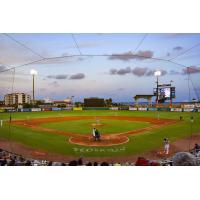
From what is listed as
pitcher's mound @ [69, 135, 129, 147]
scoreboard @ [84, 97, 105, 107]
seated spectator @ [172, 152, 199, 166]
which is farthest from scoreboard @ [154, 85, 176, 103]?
seated spectator @ [172, 152, 199, 166]

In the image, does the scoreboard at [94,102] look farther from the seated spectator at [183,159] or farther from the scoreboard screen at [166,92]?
the seated spectator at [183,159]

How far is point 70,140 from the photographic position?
10508 mm

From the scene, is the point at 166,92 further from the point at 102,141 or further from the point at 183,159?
the point at 183,159

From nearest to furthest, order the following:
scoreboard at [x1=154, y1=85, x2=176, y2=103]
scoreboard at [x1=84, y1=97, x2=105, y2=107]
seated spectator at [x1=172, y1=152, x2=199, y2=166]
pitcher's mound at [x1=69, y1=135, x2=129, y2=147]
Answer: seated spectator at [x1=172, y1=152, x2=199, y2=166], pitcher's mound at [x1=69, y1=135, x2=129, y2=147], scoreboard at [x1=154, y1=85, x2=176, y2=103], scoreboard at [x1=84, y1=97, x2=105, y2=107]

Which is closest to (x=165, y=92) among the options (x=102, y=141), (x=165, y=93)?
(x=165, y=93)

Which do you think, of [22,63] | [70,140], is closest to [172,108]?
[70,140]

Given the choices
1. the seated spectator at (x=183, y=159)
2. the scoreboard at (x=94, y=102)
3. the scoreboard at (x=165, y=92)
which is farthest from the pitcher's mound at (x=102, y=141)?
the seated spectator at (x=183, y=159)

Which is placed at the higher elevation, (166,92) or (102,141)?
(166,92)

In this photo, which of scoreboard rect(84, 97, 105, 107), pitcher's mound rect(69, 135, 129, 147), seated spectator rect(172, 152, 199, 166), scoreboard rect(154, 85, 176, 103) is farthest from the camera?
scoreboard rect(84, 97, 105, 107)

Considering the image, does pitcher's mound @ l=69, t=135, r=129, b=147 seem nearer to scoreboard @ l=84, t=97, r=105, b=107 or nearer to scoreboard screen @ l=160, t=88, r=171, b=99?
scoreboard screen @ l=160, t=88, r=171, b=99

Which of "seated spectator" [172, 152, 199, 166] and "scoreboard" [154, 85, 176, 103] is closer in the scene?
"seated spectator" [172, 152, 199, 166]

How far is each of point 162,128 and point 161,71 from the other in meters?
4.14
